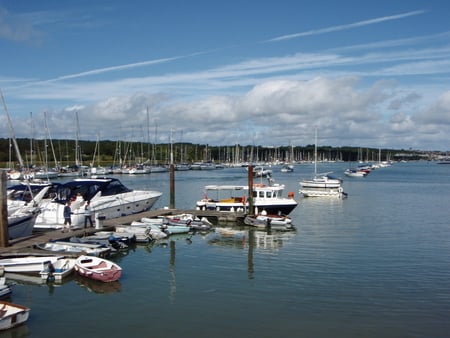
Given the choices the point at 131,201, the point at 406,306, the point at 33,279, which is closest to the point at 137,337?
the point at 33,279

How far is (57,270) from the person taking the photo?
22.7 m

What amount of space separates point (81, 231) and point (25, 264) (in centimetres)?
881

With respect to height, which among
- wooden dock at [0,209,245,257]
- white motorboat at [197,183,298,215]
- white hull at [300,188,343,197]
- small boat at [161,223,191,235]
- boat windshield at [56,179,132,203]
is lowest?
white hull at [300,188,343,197]

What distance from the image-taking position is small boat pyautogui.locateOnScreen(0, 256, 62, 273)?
74.2 feet

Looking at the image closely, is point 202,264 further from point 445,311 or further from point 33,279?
point 445,311

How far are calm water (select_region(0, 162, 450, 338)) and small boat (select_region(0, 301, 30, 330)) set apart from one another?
0.85 feet

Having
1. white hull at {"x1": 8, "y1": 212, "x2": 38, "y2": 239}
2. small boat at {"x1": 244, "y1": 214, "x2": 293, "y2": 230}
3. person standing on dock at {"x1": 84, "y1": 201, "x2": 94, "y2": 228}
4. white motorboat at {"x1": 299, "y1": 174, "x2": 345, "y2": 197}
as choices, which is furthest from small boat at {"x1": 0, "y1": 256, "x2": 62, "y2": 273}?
white motorboat at {"x1": 299, "y1": 174, "x2": 345, "y2": 197}

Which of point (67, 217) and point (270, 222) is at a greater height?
point (67, 217)

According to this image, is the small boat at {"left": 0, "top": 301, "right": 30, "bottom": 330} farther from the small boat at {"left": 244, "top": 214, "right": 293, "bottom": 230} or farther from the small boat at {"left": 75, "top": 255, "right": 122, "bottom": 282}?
the small boat at {"left": 244, "top": 214, "right": 293, "bottom": 230}

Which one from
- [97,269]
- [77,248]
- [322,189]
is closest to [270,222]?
[77,248]

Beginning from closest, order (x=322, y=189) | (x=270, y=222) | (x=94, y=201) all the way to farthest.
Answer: (x=94, y=201) → (x=270, y=222) → (x=322, y=189)

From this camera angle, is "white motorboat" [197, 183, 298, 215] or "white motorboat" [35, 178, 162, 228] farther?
"white motorboat" [197, 183, 298, 215]

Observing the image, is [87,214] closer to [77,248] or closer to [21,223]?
[21,223]

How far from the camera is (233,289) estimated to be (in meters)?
21.6
